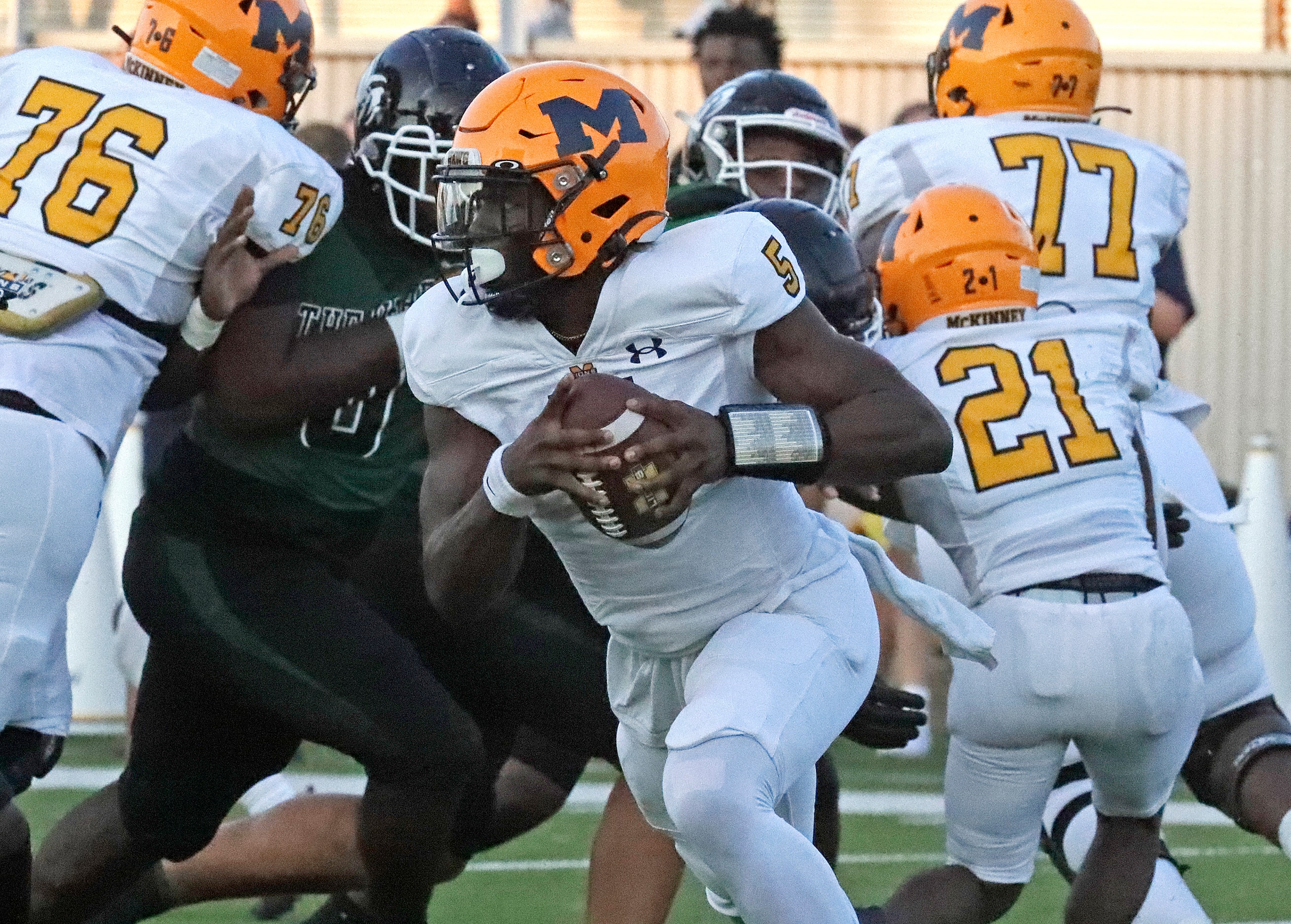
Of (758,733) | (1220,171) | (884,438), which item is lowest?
(1220,171)

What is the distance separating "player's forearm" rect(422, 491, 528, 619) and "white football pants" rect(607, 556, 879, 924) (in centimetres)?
29

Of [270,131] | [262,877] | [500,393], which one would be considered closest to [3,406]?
[270,131]

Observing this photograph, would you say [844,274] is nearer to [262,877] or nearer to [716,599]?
[716,599]

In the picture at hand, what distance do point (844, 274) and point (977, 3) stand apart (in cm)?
114

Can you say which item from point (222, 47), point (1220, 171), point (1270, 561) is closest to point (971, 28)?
point (222, 47)

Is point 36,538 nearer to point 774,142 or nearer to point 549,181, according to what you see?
point 549,181

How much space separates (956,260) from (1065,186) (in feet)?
1.70

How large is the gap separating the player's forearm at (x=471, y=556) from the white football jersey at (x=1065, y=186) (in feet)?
5.22

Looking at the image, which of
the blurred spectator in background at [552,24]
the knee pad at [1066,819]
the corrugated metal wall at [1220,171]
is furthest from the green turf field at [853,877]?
the blurred spectator in background at [552,24]

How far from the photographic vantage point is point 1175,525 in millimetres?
4020

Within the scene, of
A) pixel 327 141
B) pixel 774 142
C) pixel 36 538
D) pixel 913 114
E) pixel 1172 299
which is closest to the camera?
pixel 36 538

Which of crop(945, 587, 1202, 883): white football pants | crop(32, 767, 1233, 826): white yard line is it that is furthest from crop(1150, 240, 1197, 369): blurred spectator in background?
crop(945, 587, 1202, 883): white football pants

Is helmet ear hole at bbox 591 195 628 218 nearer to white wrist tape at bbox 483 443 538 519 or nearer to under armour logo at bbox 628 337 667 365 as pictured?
under armour logo at bbox 628 337 667 365

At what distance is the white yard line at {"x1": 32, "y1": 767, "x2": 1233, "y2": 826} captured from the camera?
19.3ft
